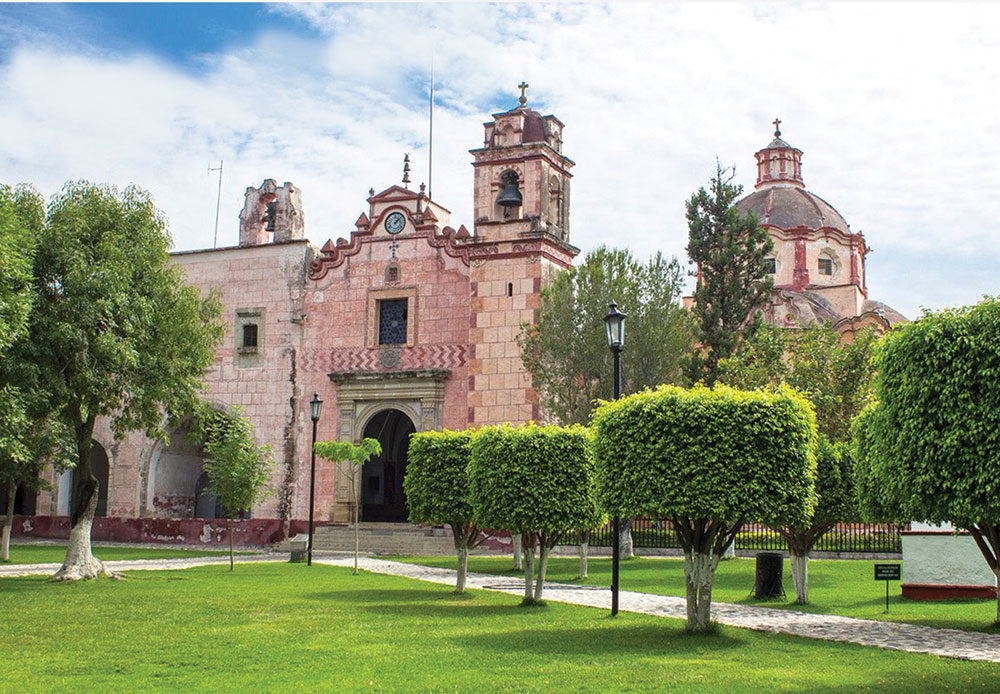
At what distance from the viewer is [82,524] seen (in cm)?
2117

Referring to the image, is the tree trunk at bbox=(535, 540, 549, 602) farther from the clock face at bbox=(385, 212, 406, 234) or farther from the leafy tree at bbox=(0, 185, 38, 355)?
the clock face at bbox=(385, 212, 406, 234)

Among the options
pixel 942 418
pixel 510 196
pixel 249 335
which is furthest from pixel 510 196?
pixel 942 418

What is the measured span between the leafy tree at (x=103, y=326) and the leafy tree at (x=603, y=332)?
31.8 feet

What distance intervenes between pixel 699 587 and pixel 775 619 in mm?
2515

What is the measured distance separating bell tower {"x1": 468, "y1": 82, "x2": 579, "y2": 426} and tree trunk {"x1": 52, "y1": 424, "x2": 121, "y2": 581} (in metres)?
12.8

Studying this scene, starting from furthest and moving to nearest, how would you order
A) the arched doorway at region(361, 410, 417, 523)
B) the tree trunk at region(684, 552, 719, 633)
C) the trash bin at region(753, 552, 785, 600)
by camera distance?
the arched doorway at region(361, 410, 417, 523), the trash bin at region(753, 552, 785, 600), the tree trunk at region(684, 552, 719, 633)

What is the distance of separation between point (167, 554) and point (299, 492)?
5.11 meters

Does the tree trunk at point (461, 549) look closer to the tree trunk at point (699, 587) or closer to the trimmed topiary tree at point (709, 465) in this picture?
the trimmed topiary tree at point (709, 465)

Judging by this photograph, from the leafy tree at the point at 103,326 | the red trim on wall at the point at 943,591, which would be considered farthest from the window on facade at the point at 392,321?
the red trim on wall at the point at 943,591

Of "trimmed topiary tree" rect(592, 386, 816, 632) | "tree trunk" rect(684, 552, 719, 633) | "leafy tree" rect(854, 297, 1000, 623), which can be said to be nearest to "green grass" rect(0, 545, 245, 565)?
"trimmed topiary tree" rect(592, 386, 816, 632)

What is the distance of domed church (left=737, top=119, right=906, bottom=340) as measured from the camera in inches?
1766

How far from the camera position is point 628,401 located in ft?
Answer: 45.0

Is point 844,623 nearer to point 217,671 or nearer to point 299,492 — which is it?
point 217,671

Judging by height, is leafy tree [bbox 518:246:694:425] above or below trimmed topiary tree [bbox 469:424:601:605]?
above
